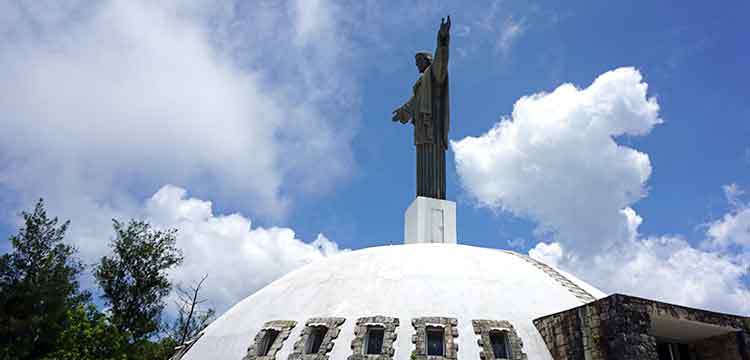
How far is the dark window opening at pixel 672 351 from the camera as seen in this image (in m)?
19.9

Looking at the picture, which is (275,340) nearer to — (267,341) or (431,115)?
(267,341)

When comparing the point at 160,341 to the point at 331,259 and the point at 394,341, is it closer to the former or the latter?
the point at 331,259

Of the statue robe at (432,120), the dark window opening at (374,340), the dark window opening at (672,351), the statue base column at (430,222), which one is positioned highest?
the statue robe at (432,120)

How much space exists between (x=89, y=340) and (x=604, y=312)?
27661 mm

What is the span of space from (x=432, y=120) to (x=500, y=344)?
1511 cm

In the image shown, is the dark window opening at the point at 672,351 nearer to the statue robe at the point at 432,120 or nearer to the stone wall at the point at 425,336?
the stone wall at the point at 425,336

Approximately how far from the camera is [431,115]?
99.8ft

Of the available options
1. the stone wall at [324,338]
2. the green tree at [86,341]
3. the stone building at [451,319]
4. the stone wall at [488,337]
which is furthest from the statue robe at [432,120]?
the green tree at [86,341]

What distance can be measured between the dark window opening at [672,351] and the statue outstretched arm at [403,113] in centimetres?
1662

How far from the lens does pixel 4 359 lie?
1169 inches

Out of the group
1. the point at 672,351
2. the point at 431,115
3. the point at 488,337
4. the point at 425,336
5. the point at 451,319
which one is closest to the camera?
the point at 425,336

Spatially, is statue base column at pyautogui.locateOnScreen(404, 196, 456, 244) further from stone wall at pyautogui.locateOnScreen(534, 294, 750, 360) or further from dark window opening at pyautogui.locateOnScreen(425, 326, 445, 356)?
dark window opening at pyautogui.locateOnScreen(425, 326, 445, 356)

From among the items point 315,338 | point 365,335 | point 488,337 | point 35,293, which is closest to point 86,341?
point 35,293

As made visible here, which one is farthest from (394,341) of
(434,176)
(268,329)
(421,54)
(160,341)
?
(160,341)
